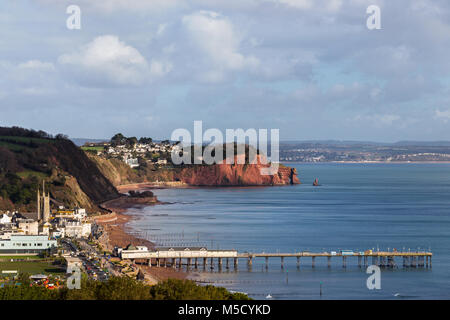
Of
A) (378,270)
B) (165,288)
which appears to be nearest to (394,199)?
(378,270)

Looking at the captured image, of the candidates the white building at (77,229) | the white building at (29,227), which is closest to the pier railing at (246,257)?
the white building at (77,229)

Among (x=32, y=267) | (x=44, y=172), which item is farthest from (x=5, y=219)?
(x=44, y=172)

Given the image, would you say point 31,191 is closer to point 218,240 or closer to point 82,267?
point 218,240

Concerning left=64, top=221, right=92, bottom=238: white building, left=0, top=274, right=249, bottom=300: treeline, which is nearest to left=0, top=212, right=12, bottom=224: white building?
left=64, top=221, right=92, bottom=238: white building

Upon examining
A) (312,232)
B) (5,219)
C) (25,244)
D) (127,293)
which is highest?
(127,293)

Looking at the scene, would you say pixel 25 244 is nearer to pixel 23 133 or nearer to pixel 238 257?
pixel 238 257
